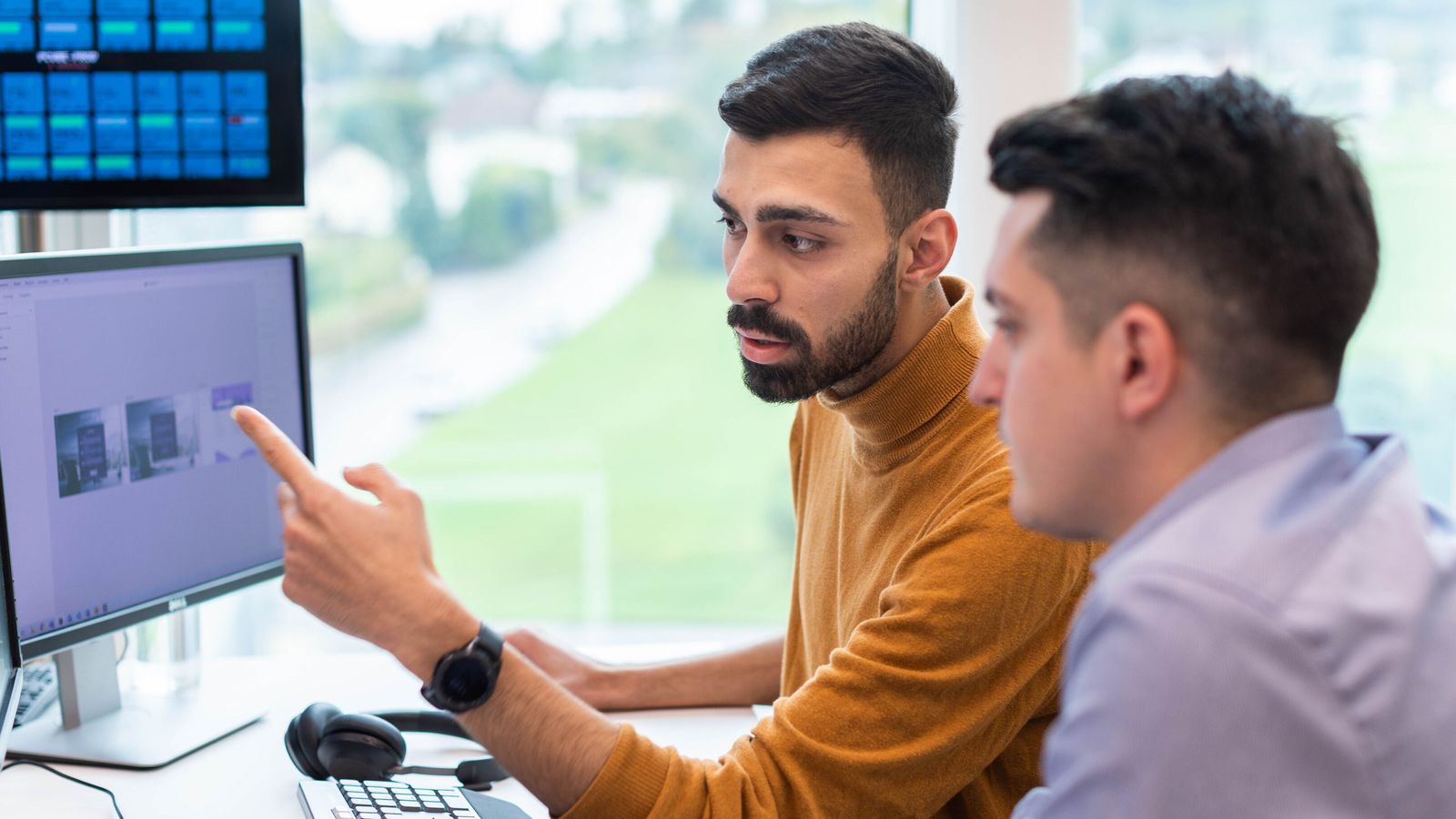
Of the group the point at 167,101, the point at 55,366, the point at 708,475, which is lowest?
the point at 708,475

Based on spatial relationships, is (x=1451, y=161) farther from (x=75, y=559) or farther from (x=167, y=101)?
(x=75, y=559)

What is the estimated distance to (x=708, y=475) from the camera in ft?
14.6

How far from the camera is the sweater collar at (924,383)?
1.27 metres

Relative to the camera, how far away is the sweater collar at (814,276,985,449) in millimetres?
1267

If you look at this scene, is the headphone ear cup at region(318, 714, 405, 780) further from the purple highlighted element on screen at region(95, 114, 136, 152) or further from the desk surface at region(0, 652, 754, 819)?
the purple highlighted element on screen at region(95, 114, 136, 152)

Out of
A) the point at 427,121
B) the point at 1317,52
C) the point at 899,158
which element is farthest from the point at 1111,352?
the point at 427,121

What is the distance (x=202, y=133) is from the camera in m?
1.59

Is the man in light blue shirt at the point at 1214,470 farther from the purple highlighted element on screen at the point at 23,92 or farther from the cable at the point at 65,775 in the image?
the purple highlighted element on screen at the point at 23,92

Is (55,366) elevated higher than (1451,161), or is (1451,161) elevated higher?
(1451,161)

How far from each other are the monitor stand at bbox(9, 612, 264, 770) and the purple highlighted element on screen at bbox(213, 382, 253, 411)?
0.27 metres

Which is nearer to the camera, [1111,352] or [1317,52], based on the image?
[1111,352]

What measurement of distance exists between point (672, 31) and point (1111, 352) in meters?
2.90

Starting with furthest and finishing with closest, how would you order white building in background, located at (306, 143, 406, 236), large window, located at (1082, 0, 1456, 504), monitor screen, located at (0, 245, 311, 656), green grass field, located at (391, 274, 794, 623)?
green grass field, located at (391, 274, 794, 623) < white building in background, located at (306, 143, 406, 236) < large window, located at (1082, 0, 1456, 504) < monitor screen, located at (0, 245, 311, 656)

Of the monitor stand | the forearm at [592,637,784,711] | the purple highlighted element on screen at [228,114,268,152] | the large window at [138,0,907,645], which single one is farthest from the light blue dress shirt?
the large window at [138,0,907,645]
